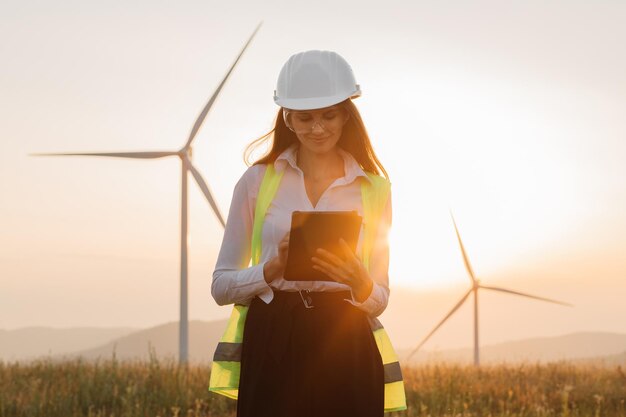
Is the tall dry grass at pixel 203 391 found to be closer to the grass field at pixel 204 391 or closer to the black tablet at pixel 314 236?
the grass field at pixel 204 391

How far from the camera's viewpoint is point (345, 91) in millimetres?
4379

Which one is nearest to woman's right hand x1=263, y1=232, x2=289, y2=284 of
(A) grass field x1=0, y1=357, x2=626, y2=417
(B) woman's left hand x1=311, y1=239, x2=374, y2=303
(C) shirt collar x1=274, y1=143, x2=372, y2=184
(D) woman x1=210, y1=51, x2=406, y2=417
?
(D) woman x1=210, y1=51, x2=406, y2=417

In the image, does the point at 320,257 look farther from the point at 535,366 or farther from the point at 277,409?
the point at 535,366

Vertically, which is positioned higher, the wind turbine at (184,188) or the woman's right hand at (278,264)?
the wind turbine at (184,188)

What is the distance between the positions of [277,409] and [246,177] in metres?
1.24

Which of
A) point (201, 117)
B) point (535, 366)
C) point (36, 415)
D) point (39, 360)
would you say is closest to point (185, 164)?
point (201, 117)

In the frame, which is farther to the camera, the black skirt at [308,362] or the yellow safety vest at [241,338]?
the yellow safety vest at [241,338]

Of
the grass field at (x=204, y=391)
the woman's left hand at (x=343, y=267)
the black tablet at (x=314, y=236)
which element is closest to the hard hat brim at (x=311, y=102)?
the black tablet at (x=314, y=236)

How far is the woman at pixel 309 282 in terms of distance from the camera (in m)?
4.23

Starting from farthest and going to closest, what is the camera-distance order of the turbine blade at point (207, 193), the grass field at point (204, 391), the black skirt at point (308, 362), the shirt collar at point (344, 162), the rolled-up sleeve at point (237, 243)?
the turbine blade at point (207, 193) < the grass field at point (204, 391) < the shirt collar at point (344, 162) < the rolled-up sleeve at point (237, 243) < the black skirt at point (308, 362)

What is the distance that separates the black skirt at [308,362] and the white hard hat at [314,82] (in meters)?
0.97

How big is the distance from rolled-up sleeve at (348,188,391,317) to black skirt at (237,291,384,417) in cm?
12

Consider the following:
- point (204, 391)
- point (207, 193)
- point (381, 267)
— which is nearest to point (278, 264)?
point (381, 267)

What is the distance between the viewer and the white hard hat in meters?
4.30
